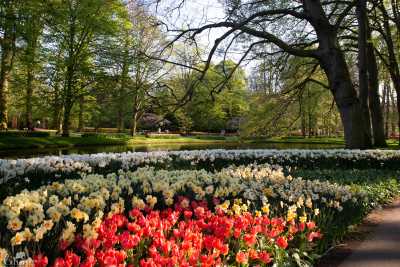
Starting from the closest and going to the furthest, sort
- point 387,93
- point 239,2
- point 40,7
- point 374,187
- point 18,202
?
point 18,202, point 374,187, point 239,2, point 40,7, point 387,93

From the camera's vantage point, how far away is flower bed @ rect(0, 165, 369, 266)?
2840 mm

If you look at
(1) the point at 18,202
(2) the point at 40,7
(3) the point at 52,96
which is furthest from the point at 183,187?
(3) the point at 52,96

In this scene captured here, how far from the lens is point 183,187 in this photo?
16.5 feet

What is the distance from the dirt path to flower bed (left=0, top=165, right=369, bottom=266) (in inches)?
8.4

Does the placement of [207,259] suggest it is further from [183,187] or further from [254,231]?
[183,187]

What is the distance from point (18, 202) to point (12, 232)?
38 centimetres

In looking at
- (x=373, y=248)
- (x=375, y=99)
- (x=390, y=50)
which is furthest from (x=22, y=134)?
Result: (x=373, y=248)

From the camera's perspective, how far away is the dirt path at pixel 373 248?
439 cm

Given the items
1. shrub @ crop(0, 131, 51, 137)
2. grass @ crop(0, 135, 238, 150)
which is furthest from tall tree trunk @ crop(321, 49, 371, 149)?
shrub @ crop(0, 131, 51, 137)

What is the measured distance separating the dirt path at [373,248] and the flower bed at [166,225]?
213mm

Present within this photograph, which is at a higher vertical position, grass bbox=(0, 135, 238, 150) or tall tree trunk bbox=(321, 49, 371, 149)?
tall tree trunk bbox=(321, 49, 371, 149)

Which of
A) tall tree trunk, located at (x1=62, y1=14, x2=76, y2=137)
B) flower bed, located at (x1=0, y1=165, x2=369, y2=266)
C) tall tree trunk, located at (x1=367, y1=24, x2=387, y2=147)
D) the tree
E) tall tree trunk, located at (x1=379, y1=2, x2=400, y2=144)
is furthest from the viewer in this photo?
tall tree trunk, located at (x1=62, y1=14, x2=76, y2=137)

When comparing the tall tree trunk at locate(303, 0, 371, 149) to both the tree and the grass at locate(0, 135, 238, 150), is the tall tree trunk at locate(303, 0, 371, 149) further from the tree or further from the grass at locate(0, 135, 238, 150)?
the tree

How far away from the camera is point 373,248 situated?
4949 millimetres
